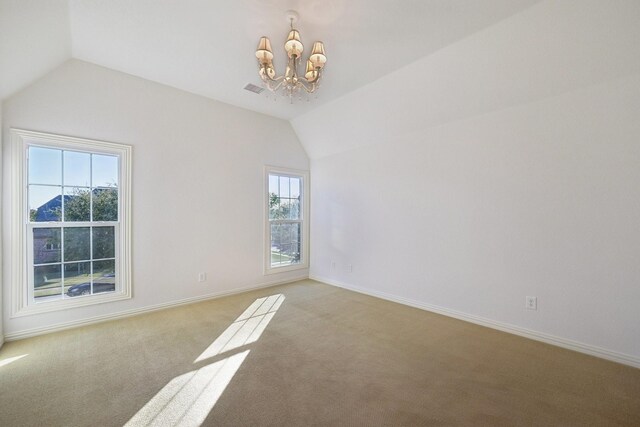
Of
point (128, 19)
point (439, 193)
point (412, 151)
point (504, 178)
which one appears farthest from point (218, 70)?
point (504, 178)

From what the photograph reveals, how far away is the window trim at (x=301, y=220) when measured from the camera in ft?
15.6

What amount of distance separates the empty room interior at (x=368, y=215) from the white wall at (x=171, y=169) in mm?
25

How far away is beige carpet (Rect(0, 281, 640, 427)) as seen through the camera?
1.80 meters

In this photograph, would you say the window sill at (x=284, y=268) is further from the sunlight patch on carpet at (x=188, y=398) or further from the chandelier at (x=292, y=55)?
the chandelier at (x=292, y=55)

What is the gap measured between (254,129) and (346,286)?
3.03m

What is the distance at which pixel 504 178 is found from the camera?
310cm

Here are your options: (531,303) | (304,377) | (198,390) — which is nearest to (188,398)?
(198,390)

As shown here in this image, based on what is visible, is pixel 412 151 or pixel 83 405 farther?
pixel 412 151

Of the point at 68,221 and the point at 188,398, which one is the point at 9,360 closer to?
the point at 68,221

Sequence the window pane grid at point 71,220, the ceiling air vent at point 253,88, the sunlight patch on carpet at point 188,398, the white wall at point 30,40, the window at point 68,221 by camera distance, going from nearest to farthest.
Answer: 1. the sunlight patch on carpet at point 188,398
2. the white wall at point 30,40
3. the window at point 68,221
4. the window pane grid at point 71,220
5. the ceiling air vent at point 253,88

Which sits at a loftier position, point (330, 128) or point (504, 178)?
point (330, 128)

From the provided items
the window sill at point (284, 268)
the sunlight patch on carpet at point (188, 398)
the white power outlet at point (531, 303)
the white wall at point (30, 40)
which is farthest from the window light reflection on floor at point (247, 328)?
the white wall at point (30, 40)

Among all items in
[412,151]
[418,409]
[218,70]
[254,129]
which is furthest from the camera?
[254,129]

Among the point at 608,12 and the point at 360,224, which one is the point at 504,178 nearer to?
the point at 608,12
